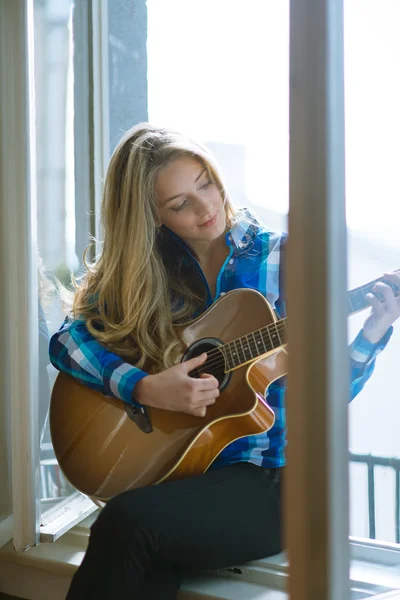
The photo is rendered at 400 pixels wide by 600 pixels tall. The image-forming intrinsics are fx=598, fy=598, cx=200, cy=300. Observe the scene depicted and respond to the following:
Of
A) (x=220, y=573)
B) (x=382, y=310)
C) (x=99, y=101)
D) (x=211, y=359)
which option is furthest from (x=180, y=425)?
(x=99, y=101)

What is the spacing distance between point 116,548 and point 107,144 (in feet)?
3.62

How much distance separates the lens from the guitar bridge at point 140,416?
1.25 m

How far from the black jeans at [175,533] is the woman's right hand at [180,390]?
0.47ft

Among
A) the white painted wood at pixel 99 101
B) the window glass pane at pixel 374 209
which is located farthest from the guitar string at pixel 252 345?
the white painted wood at pixel 99 101

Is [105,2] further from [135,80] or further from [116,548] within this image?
[116,548]

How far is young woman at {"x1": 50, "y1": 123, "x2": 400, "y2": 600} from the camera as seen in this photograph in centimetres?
108

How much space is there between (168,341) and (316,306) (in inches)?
31.9

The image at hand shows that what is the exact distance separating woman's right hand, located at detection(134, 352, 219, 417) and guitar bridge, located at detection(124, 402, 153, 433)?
0.02 meters

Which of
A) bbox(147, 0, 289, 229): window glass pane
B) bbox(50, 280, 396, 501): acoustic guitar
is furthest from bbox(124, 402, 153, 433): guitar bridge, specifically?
bbox(147, 0, 289, 229): window glass pane

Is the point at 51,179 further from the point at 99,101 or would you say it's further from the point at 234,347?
the point at 234,347

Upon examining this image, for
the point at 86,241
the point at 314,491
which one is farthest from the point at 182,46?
the point at 314,491

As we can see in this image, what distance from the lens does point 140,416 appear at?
126 centimetres

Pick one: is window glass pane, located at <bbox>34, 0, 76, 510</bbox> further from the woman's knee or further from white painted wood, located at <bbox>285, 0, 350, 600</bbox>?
white painted wood, located at <bbox>285, 0, 350, 600</bbox>

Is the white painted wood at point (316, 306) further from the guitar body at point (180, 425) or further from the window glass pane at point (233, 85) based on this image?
the window glass pane at point (233, 85)
